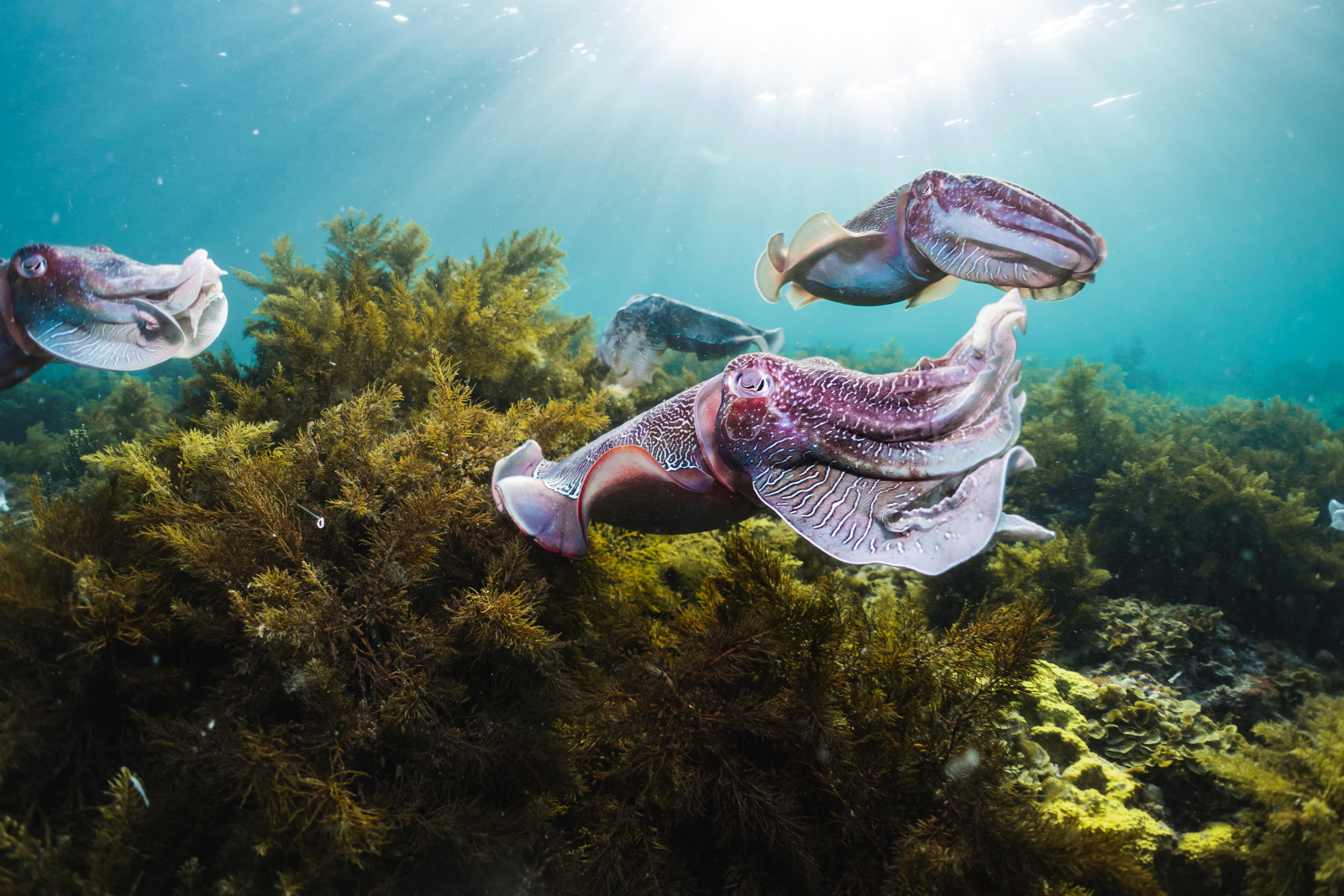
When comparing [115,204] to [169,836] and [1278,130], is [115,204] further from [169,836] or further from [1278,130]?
[1278,130]

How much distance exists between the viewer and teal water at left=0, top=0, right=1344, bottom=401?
27438mm

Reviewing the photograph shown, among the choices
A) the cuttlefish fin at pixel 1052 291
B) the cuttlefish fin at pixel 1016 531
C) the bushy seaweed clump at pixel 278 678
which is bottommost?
the bushy seaweed clump at pixel 278 678

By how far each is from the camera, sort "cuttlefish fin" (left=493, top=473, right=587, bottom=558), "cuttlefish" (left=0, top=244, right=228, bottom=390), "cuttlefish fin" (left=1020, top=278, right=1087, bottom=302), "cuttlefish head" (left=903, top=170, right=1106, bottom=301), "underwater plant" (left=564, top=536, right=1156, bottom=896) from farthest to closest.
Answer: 1. "cuttlefish" (left=0, top=244, right=228, bottom=390)
2. "cuttlefish fin" (left=493, top=473, right=587, bottom=558)
3. "underwater plant" (left=564, top=536, right=1156, bottom=896)
4. "cuttlefish fin" (left=1020, top=278, right=1087, bottom=302)
5. "cuttlefish head" (left=903, top=170, right=1106, bottom=301)

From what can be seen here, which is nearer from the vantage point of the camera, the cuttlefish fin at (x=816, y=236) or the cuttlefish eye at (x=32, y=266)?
the cuttlefish fin at (x=816, y=236)

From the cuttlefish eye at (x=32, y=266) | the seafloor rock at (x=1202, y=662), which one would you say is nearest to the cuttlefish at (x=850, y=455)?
the cuttlefish eye at (x=32, y=266)

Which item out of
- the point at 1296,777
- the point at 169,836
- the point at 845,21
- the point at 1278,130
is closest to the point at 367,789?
the point at 169,836

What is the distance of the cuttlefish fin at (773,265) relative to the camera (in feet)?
7.00

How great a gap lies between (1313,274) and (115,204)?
179247 millimetres

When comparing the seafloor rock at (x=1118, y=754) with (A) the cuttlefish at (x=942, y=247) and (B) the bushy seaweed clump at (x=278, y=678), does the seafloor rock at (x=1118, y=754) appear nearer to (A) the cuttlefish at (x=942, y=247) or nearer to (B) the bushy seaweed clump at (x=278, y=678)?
(A) the cuttlefish at (x=942, y=247)

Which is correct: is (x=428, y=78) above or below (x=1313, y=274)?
above

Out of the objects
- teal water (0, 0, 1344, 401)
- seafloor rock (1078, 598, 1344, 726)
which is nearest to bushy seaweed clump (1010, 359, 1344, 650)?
seafloor rock (1078, 598, 1344, 726)

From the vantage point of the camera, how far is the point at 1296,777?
221 centimetres

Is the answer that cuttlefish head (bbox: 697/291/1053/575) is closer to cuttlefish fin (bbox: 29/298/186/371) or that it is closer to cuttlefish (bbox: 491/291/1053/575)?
cuttlefish (bbox: 491/291/1053/575)

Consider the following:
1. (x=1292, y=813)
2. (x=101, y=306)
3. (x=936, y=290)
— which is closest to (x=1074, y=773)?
(x=1292, y=813)
